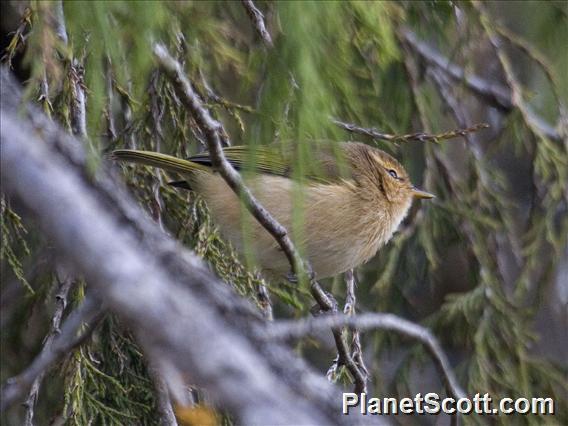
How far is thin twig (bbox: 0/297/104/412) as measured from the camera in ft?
9.44

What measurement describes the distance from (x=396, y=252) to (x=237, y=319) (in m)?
3.28

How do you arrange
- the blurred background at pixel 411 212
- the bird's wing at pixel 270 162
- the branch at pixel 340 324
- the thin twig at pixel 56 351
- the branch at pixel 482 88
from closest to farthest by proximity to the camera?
1. the branch at pixel 340 324
2. the thin twig at pixel 56 351
3. the blurred background at pixel 411 212
4. the bird's wing at pixel 270 162
5. the branch at pixel 482 88

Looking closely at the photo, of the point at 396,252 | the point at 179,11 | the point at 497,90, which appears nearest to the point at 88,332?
the point at 179,11

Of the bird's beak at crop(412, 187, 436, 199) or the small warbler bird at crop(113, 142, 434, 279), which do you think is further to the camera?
the bird's beak at crop(412, 187, 436, 199)

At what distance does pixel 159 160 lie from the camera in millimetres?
4023

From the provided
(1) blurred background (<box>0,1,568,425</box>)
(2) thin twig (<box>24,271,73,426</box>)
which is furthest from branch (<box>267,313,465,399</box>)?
(2) thin twig (<box>24,271,73,426</box>)

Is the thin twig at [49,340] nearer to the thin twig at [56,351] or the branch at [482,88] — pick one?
the thin twig at [56,351]

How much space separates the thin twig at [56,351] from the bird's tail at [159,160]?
64cm

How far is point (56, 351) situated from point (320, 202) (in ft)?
6.45

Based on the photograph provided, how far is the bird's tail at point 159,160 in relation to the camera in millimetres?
3861

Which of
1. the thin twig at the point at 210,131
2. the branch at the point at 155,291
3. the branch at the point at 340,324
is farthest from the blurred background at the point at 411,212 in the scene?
the branch at the point at 155,291

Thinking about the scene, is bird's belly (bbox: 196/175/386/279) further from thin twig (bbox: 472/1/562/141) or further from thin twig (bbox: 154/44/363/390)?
thin twig (bbox: 154/44/363/390)

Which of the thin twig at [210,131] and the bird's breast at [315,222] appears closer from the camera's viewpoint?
the thin twig at [210,131]

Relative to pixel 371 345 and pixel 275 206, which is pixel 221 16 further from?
pixel 371 345
